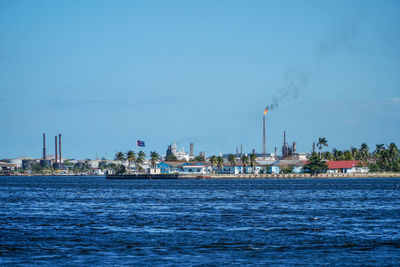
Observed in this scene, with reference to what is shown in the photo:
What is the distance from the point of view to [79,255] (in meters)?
31.1

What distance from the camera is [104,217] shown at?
→ 51.2 metres

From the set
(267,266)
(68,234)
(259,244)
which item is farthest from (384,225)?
(68,234)

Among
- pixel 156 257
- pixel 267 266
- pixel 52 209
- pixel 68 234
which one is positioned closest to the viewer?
pixel 267 266

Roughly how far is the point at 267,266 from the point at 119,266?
6894mm

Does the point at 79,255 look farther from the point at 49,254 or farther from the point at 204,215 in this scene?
the point at 204,215

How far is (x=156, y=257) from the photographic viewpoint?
30.3 meters

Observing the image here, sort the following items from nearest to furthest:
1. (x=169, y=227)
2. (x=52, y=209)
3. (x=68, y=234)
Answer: (x=68, y=234) → (x=169, y=227) → (x=52, y=209)

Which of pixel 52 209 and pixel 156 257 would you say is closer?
pixel 156 257

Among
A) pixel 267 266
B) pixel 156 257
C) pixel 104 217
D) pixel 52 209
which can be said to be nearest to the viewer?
pixel 267 266

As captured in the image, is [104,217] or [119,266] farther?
[104,217]

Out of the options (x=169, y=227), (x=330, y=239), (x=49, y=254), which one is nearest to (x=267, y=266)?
(x=330, y=239)

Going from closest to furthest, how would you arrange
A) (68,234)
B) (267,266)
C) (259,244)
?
(267,266)
(259,244)
(68,234)

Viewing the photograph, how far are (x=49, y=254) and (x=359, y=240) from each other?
17678 mm

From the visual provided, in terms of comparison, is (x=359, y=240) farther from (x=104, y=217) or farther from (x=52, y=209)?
(x=52, y=209)
